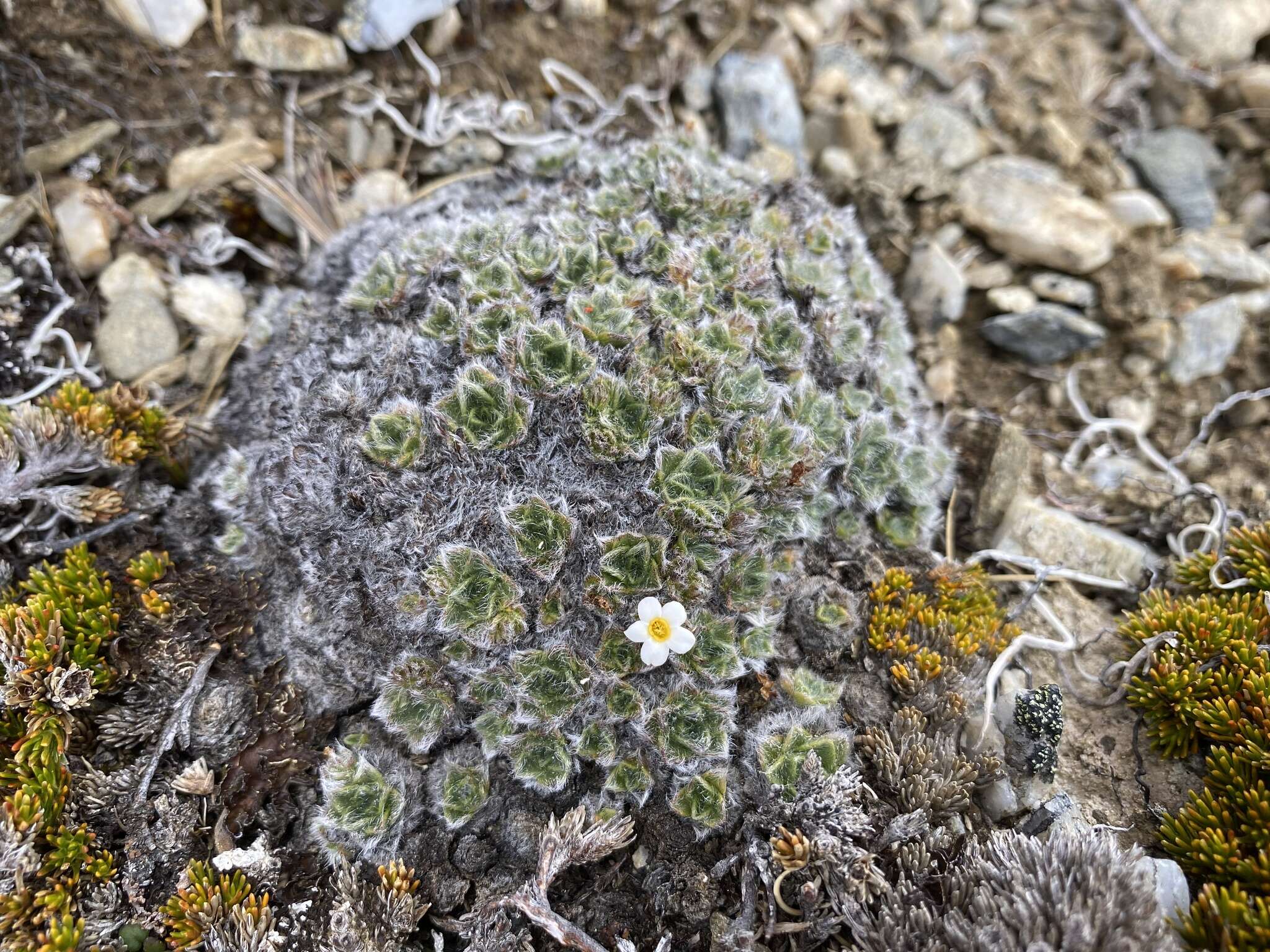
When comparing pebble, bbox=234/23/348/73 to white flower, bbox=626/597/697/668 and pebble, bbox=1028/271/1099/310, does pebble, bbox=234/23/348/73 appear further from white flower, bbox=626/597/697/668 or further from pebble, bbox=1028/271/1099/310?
pebble, bbox=1028/271/1099/310

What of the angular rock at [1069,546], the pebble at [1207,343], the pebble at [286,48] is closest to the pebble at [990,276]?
the pebble at [1207,343]

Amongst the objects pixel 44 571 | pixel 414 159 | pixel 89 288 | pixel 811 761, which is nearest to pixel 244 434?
pixel 44 571

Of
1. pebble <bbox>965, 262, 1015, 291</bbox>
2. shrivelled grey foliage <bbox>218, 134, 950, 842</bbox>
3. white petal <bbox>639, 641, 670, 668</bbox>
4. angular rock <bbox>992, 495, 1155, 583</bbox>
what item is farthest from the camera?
pebble <bbox>965, 262, 1015, 291</bbox>

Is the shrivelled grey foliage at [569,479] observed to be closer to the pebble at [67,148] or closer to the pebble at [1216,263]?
the pebble at [67,148]

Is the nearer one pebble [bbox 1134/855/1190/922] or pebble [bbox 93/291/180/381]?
pebble [bbox 1134/855/1190/922]

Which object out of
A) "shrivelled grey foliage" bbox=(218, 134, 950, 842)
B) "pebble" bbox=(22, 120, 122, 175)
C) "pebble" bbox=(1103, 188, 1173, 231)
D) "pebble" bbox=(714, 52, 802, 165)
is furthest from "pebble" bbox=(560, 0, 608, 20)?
"pebble" bbox=(1103, 188, 1173, 231)
